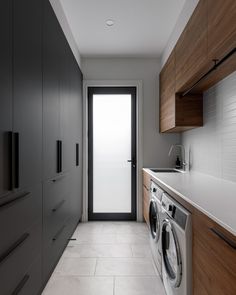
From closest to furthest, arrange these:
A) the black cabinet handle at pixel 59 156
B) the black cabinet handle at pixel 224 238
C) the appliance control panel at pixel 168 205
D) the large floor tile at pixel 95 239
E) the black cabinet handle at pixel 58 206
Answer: the black cabinet handle at pixel 224 238 → the appliance control panel at pixel 168 205 → the black cabinet handle at pixel 58 206 → the black cabinet handle at pixel 59 156 → the large floor tile at pixel 95 239

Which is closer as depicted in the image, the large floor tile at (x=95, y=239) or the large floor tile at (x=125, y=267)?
the large floor tile at (x=125, y=267)

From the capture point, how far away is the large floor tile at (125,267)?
2531mm

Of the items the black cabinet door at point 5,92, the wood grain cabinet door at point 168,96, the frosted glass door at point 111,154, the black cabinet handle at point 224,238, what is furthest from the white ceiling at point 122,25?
the black cabinet handle at point 224,238

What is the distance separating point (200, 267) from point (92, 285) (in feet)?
4.26

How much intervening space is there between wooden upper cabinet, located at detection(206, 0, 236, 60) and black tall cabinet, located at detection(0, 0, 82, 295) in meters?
1.20

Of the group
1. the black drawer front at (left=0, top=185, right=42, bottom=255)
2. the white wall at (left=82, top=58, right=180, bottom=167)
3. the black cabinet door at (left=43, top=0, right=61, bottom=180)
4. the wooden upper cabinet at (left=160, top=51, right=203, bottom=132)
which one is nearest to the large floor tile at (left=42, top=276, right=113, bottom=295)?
the black drawer front at (left=0, top=185, right=42, bottom=255)

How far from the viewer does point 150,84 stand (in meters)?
4.37

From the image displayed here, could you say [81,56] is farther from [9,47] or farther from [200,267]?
[200,267]

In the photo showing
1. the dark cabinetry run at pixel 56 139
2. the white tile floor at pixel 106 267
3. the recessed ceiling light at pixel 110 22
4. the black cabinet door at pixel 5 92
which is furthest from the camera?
the recessed ceiling light at pixel 110 22

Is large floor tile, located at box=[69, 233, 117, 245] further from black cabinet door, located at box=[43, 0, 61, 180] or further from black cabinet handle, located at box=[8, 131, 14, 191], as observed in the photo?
black cabinet handle, located at box=[8, 131, 14, 191]

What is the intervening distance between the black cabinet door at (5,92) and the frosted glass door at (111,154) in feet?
10.0

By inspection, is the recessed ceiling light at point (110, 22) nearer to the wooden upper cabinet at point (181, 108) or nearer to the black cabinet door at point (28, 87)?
the wooden upper cabinet at point (181, 108)

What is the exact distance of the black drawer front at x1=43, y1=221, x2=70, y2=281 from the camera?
2148 mm

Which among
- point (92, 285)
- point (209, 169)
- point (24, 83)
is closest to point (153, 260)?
point (92, 285)
